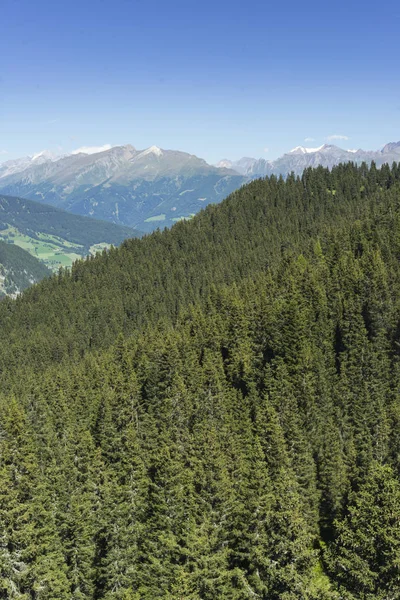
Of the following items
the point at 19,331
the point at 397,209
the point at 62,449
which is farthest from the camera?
the point at 19,331

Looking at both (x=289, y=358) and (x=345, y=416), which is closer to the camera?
(x=345, y=416)

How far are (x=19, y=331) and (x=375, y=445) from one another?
133658mm

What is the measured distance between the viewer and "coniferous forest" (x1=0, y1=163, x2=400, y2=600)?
30.0 meters

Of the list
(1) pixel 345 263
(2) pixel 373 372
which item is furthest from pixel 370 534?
(1) pixel 345 263

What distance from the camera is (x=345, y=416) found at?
207 ft

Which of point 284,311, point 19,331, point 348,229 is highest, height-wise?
point 348,229

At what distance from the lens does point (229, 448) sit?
51469 mm

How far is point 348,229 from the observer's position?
399 feet

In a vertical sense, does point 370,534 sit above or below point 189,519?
above

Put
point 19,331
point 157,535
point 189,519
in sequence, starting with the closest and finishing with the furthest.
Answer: point 189,519, point 157,535, point 19,331

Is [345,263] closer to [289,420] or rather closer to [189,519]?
[289,420]

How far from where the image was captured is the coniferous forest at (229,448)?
29953 mm

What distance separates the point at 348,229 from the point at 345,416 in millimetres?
71301

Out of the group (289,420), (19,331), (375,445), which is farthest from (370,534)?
(19,331)
